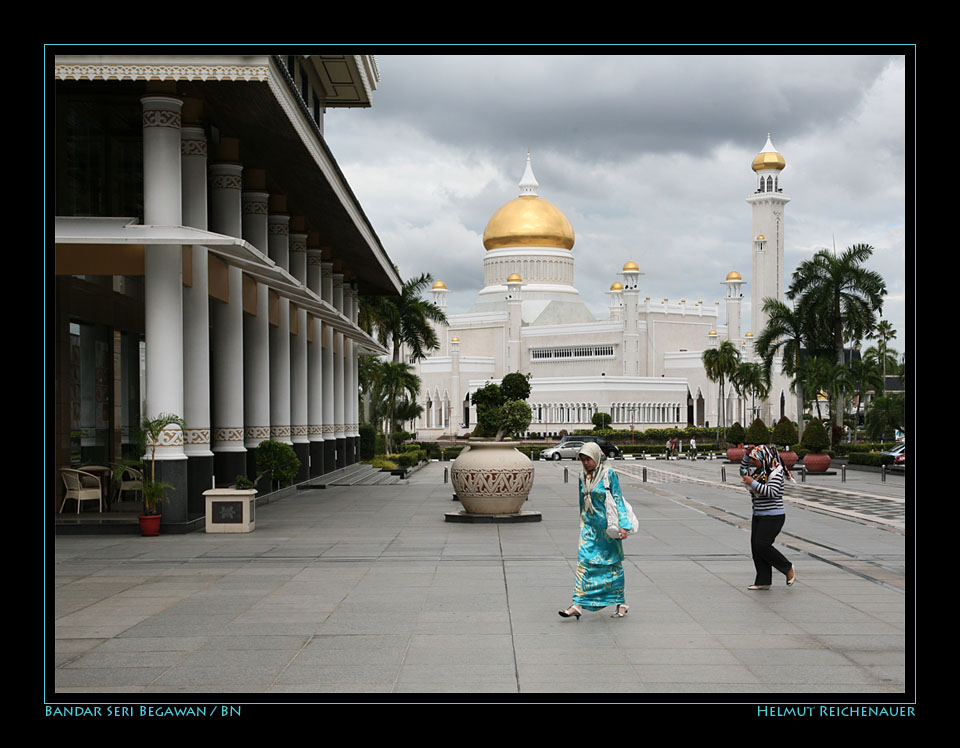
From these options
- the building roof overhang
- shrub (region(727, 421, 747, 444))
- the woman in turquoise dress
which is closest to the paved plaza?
the woman in turquoise dress

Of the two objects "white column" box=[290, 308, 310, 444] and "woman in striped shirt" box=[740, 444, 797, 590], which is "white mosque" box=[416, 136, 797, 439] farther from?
"woman in striped shirt" box=[740, 444, 797, 590]

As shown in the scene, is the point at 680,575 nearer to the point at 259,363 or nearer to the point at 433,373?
the point at 259,363

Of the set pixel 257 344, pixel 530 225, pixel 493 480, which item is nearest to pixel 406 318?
pixel 257 344

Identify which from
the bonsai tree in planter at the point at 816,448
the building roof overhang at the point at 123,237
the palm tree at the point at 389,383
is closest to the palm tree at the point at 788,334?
the bonsai tree in planter at the point at 816,448

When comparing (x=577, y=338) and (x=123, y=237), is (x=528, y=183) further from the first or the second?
(x=123, y=237)

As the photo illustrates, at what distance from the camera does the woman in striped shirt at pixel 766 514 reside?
11000 millimetres

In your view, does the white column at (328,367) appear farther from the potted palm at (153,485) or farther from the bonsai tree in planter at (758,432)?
the bonsai tree in planter at (758,432)

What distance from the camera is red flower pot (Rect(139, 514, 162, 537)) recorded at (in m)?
15.9

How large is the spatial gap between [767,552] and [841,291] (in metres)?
36.9

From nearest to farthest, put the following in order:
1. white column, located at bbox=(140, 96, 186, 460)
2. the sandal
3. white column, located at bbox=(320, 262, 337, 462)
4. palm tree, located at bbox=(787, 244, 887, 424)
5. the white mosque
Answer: the sandal < white column, located at bbox=(140, 96, 186, 460) < white column, located at bbox=(320, 262, 337, 462) < palm tree, located at bbox=(787, 244, 887, 424) < the white mosque

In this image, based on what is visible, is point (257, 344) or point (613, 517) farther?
point (257, 344)

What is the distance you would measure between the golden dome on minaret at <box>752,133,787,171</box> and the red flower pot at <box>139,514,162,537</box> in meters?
87.7

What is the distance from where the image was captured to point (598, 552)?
9633 millimetres
